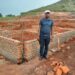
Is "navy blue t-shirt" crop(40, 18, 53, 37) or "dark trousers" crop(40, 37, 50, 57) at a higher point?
"navy blue t-shirt" crop(40, 18, 53, 37)

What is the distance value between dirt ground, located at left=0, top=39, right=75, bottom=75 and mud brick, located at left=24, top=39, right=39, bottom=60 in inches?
8.0

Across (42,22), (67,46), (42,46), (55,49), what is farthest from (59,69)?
(67,46)

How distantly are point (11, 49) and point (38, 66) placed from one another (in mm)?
1539

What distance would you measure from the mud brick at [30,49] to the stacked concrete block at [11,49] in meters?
0.19

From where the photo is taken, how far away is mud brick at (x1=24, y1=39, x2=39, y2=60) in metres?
8.40

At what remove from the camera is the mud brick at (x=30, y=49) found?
8398 millimetres

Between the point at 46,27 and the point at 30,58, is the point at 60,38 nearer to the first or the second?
the point at 30,58

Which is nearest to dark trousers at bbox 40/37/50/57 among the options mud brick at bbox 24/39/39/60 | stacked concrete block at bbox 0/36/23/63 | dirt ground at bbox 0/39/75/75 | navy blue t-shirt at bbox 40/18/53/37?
navy blue t-shirt at bbox 40/18/53/37

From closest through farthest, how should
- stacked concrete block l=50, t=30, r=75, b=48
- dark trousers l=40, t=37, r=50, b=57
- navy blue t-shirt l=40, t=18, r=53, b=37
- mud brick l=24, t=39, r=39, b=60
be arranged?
navy blue t-shirt l=40, t=18, r=53, b=37
dark trousers l=40, t=37, r=50, b=57
mud brick l=24, t=39, r=39, b=60
stacked concrete block l=50, t=30, r=75, b=48

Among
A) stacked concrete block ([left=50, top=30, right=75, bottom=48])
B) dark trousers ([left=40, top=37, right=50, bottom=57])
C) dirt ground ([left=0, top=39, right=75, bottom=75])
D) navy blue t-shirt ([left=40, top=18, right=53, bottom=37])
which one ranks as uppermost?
navy blue t-shirt ([left=40, top=18, right=53, bottom=37])

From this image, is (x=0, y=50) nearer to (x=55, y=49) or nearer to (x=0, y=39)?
(x=0, y=39)

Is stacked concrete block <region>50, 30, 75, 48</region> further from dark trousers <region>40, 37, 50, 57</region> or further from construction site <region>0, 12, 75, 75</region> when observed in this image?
dark trousers <region>40, 37, 50, 57</region>

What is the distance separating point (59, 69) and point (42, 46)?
1174 millimetres

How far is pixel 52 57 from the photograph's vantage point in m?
8.82
